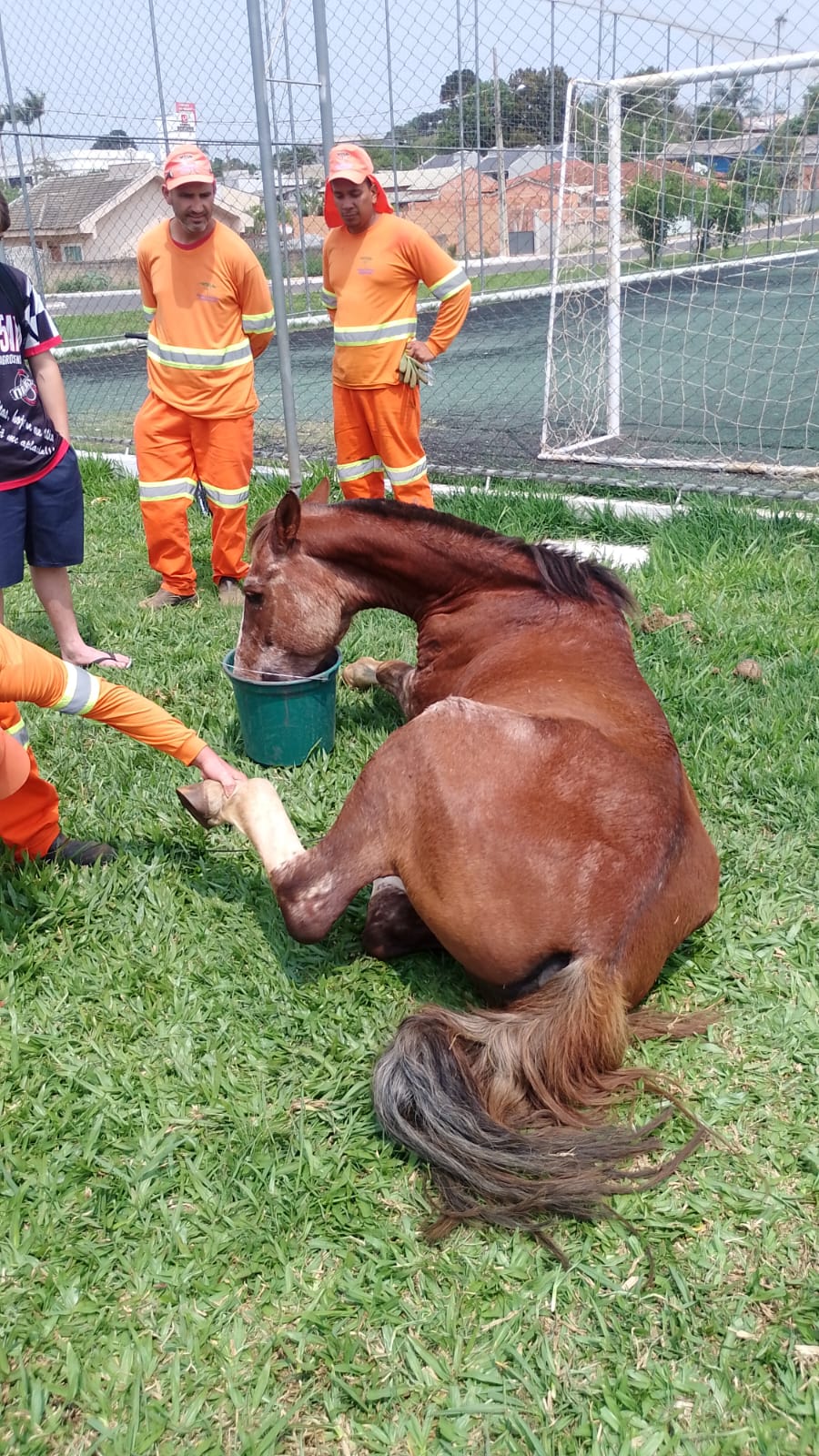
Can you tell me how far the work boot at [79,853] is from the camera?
373 cm

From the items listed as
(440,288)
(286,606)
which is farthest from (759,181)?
(286,606)

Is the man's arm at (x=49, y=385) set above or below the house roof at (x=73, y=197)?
below

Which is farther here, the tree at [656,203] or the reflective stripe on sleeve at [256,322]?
the tree at [656,203]

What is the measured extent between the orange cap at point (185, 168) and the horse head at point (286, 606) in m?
2.63

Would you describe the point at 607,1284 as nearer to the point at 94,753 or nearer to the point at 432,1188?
the point at 432,1188

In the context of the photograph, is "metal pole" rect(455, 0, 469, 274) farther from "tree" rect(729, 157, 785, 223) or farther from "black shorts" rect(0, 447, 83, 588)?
"black shorts" rect(0, 447, 83, 588)

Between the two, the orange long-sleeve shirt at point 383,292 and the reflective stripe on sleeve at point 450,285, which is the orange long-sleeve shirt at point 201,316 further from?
the reflective stripe on sleeve at point 450,285

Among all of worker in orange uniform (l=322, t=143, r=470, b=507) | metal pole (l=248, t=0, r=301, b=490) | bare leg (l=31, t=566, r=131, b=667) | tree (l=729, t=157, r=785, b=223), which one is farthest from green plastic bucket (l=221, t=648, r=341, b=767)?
tree (l=729, t=157, r=785, b=223)

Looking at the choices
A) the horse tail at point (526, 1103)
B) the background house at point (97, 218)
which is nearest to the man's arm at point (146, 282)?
the horse tail at point (526, 1103)

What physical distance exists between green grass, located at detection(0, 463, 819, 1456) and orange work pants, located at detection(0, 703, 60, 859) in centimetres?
12

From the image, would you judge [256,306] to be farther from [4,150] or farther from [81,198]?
[81,198]

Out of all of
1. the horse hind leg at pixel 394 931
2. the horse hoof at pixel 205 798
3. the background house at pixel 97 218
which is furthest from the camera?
the background house at pixel 97 218

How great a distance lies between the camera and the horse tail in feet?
8.08

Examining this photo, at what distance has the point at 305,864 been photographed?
10.4 feet
